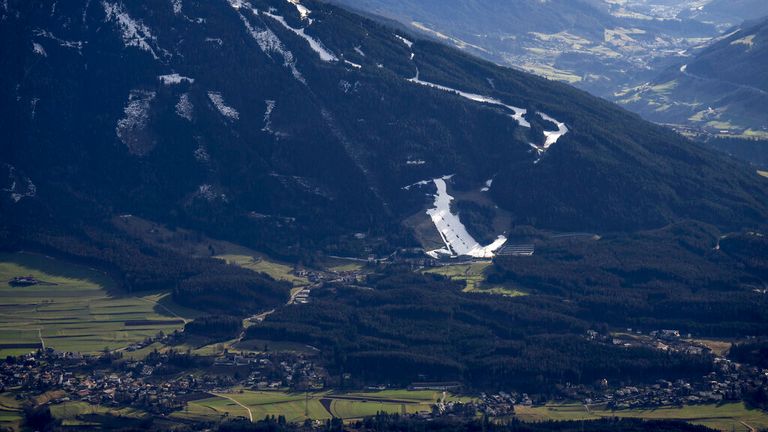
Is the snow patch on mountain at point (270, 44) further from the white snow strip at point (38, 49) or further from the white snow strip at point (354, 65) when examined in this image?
the white snow strip at point (38, 49)

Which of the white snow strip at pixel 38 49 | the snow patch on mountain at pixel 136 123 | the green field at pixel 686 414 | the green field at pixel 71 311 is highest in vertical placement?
the white snow strip at pixel 38 49

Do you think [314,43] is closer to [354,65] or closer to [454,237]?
[354,65]

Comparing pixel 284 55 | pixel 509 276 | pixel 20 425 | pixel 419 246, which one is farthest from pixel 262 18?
pixel 20 425

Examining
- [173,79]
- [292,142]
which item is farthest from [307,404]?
[173,79]

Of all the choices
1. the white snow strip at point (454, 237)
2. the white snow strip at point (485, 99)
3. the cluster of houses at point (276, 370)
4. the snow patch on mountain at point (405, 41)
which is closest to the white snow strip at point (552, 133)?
the white snow strip at point (485, 99)

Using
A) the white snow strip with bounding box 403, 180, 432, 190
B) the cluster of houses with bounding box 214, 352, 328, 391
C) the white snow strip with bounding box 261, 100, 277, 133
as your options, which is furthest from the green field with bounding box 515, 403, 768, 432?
the white snow strip with bounding box 261, 100, 277, 133

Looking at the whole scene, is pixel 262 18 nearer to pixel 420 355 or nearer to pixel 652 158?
pixel 652 158
